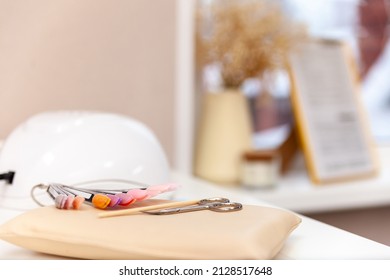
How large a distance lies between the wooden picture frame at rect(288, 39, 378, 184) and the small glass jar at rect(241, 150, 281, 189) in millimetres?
128

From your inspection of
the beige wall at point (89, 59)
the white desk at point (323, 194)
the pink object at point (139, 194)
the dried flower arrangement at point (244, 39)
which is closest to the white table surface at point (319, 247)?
the pink object at point (139, 194)

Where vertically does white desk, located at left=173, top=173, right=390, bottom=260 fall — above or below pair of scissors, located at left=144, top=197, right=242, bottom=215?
below

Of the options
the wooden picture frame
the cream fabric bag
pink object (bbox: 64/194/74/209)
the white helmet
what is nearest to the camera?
the cream fabric bag

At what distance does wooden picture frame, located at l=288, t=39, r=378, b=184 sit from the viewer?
1.48 metres

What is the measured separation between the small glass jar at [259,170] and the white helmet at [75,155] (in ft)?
1.46

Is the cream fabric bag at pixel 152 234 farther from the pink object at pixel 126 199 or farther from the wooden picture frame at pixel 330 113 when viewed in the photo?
the wooden picture frame at pixel 330 113

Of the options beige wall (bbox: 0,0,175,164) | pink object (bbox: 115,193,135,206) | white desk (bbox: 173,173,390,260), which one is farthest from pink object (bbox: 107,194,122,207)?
beige wall (bbox: 0,0,175,164)

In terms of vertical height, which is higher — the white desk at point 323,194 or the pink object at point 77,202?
the pink object at point 77,202

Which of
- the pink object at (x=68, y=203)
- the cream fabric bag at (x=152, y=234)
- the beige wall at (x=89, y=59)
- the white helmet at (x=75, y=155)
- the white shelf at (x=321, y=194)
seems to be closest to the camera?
the cream fabric bag at (x=152, y=234)

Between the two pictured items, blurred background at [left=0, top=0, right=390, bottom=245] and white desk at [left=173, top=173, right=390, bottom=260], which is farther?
blurred background at [left=0, top=0, right=390, bottom=245]

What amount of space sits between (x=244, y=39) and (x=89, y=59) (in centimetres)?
36

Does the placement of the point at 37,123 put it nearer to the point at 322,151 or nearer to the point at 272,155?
the point at 272,155

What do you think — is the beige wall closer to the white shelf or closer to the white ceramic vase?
the white ceramic vase

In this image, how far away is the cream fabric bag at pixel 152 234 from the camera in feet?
1.79
